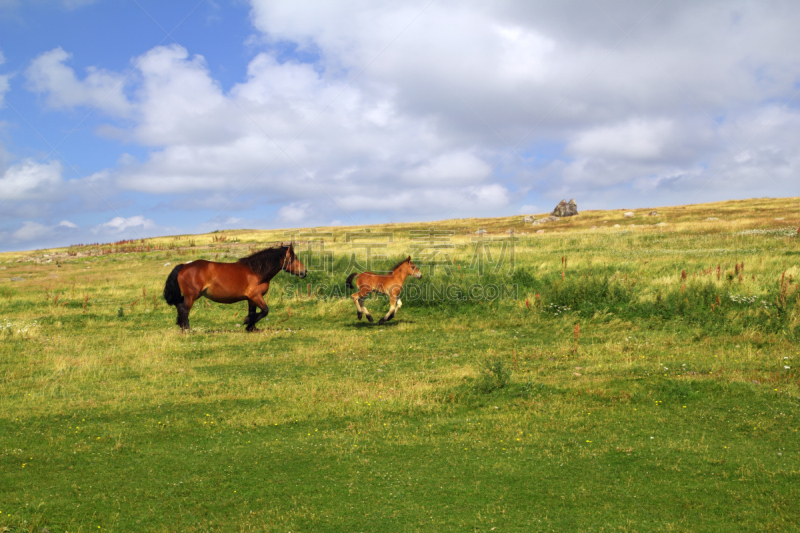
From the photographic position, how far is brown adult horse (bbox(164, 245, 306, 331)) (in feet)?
61.3

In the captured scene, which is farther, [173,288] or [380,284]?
[380,284]

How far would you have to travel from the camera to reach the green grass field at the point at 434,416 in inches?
252

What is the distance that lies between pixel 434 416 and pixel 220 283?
38.1 ft

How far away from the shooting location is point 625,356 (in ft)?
44.0

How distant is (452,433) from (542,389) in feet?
9.44

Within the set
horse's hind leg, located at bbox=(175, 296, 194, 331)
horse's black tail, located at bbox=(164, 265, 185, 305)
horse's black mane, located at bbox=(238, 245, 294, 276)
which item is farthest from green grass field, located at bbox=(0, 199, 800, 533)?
horse's black mane, located at bbox=(238, 245, 294, 276)

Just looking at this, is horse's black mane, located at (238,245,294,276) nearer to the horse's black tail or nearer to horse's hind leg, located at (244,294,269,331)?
horse's hind leg, located at (244,294,269,331)

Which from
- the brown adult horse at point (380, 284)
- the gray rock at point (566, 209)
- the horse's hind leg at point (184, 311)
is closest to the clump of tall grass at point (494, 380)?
the brown adult horse at point (380, 284)

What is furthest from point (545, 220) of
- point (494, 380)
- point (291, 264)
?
point (494, 380)

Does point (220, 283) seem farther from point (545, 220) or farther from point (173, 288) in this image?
point (545, 220)

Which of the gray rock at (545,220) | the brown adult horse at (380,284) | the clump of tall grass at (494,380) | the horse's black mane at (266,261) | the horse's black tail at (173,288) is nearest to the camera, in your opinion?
the clump of tall grass at (494,380)

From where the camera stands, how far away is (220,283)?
1870 centimetres

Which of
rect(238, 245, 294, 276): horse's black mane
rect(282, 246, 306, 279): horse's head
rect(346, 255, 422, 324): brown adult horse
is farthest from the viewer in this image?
rect(346, 255, 422, 324): brown adult horse

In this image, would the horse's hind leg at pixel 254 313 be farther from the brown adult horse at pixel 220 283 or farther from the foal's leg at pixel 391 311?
the foal's leg at pixel 391 311
